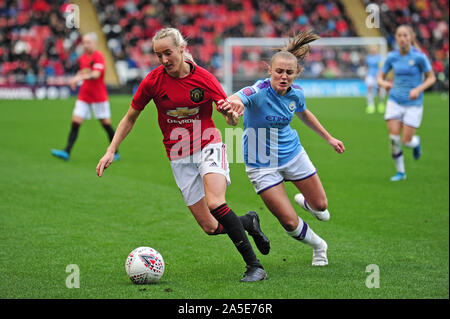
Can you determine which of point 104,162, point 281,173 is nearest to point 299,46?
point 281,173

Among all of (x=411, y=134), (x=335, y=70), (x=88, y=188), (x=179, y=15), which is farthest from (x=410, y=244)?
(x=179, y=15)

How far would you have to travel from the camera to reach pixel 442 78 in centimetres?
3030

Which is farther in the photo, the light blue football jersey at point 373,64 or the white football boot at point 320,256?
the light blue football jersey at point 373,64

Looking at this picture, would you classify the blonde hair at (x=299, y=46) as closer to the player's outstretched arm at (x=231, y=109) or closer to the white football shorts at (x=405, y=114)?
the player's outstretched arm at (x=231, y=109)

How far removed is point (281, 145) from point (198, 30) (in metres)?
30.4

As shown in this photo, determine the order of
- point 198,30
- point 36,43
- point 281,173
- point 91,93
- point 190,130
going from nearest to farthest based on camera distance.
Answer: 1. point 190,130
2. point 281,173
3. point 91,93
4. point 36,43
5. point 198,30

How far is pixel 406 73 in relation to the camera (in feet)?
36.3

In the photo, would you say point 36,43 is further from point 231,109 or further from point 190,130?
point 231,109

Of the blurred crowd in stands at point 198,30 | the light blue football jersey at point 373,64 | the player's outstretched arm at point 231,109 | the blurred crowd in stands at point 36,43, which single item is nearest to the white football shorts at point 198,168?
the player's outstretched arm at point 231,109

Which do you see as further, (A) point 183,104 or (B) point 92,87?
(B) point 92,87

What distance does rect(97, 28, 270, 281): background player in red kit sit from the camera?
550cm

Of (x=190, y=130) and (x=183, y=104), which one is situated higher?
(x=183, y=104)

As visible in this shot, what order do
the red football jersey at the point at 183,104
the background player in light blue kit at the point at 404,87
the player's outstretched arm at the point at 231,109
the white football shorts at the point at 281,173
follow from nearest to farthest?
the player's outstretched arm at the point at 231,109
the red football jersey at the point at 183,104
the white football shorts at the point at 281,173
the background player in light blue kit at the point at 404,87

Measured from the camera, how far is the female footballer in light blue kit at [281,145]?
234 inches
